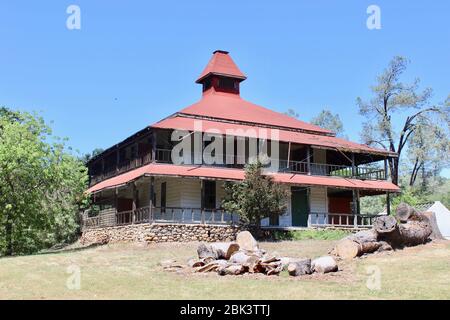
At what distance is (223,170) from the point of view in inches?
1100

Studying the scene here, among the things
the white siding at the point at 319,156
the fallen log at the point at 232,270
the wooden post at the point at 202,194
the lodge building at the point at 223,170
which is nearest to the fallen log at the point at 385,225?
the fallen log at the point at 232,270

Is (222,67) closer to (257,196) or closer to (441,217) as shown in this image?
(257,196)

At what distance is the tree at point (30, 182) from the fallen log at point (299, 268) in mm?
14118

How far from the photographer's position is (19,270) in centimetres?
1670

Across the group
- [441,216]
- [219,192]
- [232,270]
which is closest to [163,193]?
[219,192]

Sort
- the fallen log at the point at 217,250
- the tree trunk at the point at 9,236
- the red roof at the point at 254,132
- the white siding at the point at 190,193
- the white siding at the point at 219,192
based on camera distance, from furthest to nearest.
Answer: the white siding at the point at 219,192
the red roof at the point at 254,132
the white siding at the point at 190,193
the tree trunk at the point at 9,236
the fallen log at the point at 217,250

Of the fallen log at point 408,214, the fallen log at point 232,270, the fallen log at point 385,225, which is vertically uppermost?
the fallen log at point 408,214

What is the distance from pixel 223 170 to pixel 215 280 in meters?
14.3

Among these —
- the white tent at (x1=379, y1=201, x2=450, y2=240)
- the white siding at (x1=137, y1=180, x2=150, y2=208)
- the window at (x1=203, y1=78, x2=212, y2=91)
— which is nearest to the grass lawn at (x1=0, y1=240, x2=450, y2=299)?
the white siding at (x1=137, y1=180, x2=150, y2=208)

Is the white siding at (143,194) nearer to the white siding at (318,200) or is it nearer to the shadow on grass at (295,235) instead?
the shadow on grass at (295,235)

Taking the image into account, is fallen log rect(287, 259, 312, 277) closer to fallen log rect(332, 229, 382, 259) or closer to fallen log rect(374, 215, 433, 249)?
fallen log rect(332, 229, 382, 259)

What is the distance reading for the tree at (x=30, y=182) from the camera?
24266 mm

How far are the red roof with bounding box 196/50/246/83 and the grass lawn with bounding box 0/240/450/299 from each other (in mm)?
19320
